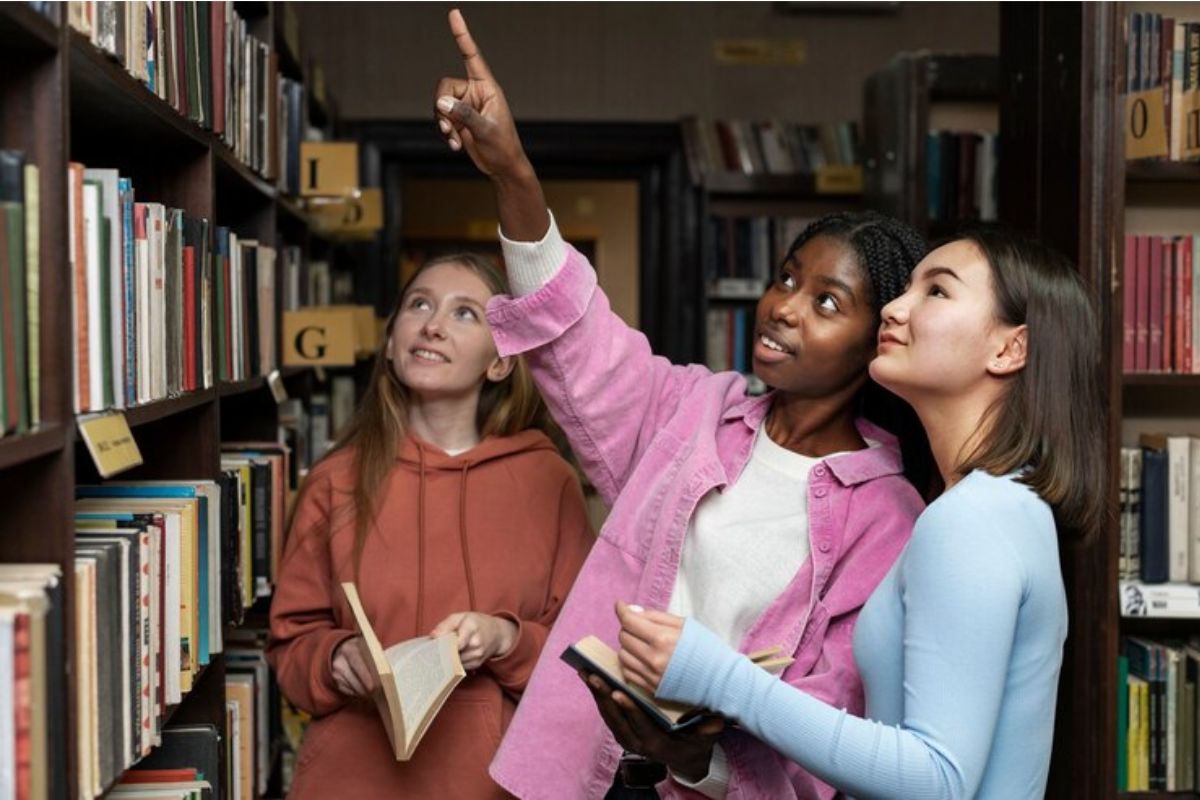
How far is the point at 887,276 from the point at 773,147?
3505 mm

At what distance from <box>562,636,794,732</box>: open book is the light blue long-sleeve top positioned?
41mm

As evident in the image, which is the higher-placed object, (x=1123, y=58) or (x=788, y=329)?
(x=1123, y=58)

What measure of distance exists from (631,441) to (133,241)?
0.67 m

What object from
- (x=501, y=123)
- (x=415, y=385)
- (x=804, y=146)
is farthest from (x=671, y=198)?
(x=501, y=123)

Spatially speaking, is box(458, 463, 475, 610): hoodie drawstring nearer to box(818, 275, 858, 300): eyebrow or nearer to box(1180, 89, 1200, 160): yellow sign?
box(818, 275, 858, 300): eyebrow

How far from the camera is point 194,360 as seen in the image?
76.5 inches

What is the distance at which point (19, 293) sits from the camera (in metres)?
1.17

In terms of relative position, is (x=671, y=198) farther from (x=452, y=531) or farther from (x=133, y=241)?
(x=133, y=241)

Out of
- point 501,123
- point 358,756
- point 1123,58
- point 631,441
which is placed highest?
point 1123,58

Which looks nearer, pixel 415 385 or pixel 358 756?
pixel 358 756

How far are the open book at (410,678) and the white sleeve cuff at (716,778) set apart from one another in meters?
0.33

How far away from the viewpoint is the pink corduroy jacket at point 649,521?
5.30ft

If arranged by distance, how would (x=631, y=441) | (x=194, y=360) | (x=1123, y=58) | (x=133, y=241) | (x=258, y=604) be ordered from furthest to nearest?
(x=258, y=604) → (x=1123, y=58) → (x=194, y=360) → (x=631, y=441) → (x=133, y=241)

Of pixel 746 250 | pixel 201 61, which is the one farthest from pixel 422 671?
pixel 746 250
